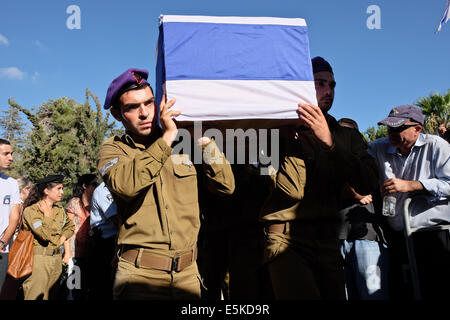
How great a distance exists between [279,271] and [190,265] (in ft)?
2.04

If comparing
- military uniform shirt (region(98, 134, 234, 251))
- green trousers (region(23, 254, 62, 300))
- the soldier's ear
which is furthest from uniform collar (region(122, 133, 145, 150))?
green trousers (region(23, 254, 62, 300))

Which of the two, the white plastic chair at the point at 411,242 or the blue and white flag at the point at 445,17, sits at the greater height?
the blue and white flag at the point at 445,17

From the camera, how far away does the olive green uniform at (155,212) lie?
6.79 ft

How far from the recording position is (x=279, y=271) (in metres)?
2.48

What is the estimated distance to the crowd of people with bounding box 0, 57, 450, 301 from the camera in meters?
2.15

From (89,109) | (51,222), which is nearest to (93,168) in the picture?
(89,109)

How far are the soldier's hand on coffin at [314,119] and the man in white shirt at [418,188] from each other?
1.06 metres

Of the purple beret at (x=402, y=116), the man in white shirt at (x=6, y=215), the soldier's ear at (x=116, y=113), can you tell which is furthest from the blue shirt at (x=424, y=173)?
the man in white shirt at (x=6, y=215)

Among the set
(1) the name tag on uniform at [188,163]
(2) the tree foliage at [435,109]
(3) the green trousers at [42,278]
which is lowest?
(3) the green trousers at [42,278]

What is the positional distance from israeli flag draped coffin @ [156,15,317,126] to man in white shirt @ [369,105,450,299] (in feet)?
4.13

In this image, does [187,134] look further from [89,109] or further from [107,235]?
[89,109]

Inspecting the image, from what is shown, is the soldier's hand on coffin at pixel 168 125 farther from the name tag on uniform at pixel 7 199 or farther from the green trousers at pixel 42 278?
the green trousers at pixel 42 278

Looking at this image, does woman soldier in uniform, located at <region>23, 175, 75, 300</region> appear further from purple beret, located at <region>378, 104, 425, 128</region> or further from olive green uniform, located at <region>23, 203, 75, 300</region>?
purple beret, located at <region>378, 104, 425, 128</region>

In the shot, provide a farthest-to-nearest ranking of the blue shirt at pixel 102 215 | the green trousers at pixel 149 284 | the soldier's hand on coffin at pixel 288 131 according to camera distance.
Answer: the blue shirt at pixel 102 215
the soldier's hand on coffin at pixel 288 131
the green trousers at pixel 149 284
